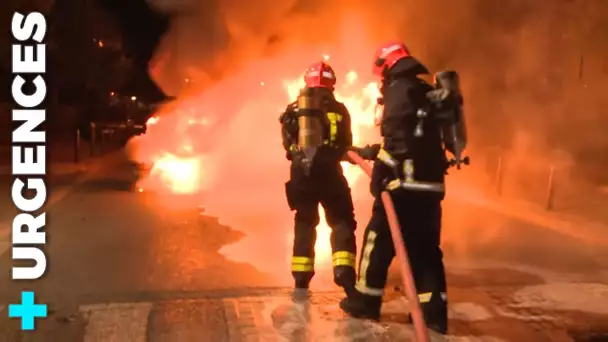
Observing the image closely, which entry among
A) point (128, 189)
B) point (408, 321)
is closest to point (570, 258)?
point (408, 321)

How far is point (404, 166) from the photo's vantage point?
4648mm

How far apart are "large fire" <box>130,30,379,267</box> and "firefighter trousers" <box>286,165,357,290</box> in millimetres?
5539

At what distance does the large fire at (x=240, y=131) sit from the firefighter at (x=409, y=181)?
6.32 metres

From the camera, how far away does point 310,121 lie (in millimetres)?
5246

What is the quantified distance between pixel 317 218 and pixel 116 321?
71.0 inches

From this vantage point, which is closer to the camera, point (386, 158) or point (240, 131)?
point (386, 158)

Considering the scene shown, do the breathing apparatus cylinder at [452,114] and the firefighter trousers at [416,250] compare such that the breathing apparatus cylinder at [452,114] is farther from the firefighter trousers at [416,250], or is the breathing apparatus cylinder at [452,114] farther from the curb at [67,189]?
the curb at [67,189]

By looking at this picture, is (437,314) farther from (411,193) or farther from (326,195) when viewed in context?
(326,195)

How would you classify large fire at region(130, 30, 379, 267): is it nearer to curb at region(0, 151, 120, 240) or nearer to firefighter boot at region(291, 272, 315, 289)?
curb at region(0, 151, 120, 240)

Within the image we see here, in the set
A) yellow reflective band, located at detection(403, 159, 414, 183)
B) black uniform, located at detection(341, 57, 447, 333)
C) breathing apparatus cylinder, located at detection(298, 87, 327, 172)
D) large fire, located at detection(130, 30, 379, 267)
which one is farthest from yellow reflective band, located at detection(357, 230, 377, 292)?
large fire, located at detection(130, 30, 379, 267)

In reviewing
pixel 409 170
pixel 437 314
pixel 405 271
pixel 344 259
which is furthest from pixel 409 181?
pixel 344 259

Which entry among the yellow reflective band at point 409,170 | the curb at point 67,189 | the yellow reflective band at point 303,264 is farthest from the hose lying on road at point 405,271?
the curb at point 67,189

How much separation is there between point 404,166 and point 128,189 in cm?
771

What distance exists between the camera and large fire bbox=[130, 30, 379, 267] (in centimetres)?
1238
